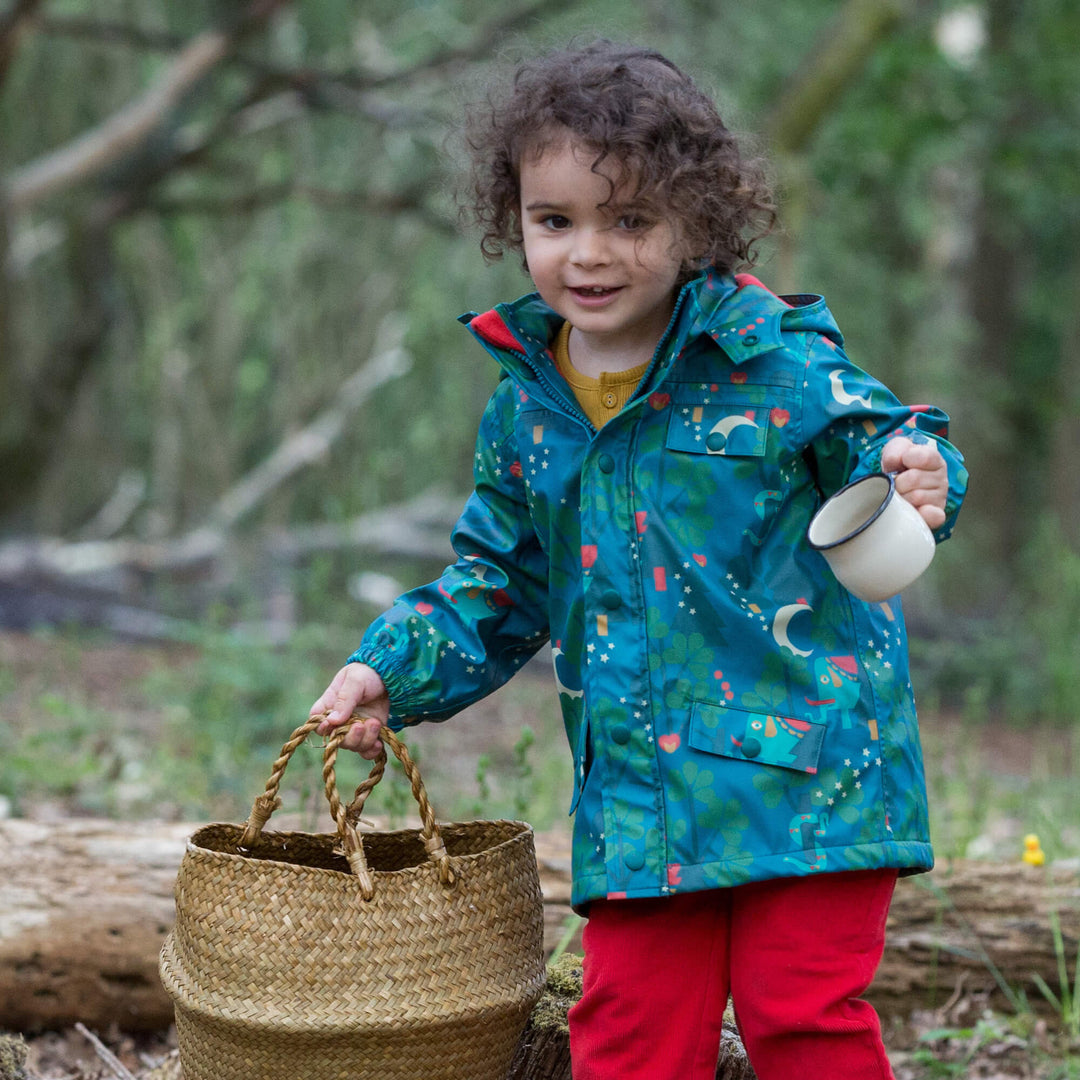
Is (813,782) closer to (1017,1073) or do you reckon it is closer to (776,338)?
(776,338)

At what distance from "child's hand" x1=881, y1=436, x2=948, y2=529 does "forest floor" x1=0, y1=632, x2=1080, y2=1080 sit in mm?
1108

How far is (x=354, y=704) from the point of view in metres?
2.24

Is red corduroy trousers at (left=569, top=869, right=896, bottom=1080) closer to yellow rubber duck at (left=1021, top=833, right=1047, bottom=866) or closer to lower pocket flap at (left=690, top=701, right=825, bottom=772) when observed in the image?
lower pocket flap at (left=690, top=701, right=825, bottom=772)

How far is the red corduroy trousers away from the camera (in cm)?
205

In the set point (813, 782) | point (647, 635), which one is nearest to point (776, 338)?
point (647, 635)

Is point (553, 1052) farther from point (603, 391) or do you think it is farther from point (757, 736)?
point (603, 391)

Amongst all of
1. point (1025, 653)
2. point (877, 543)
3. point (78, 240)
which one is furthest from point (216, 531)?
point (877, 543)

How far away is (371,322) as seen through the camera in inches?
500

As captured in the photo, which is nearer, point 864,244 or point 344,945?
point 344,945

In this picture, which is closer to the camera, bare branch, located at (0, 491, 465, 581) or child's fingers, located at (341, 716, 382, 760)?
child's fingers, located at (341, 716, 382, 760)

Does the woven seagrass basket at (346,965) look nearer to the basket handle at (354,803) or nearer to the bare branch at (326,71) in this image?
the basket handle at (354,803)

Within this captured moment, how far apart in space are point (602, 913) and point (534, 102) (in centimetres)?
122

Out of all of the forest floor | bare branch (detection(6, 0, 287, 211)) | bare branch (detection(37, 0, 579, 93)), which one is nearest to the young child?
the forest floor

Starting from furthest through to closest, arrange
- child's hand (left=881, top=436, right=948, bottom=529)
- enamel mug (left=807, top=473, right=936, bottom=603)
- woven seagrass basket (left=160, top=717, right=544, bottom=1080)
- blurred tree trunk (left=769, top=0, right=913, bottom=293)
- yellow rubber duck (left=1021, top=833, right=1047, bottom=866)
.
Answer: blurred tree trunk (left=769, top=0, right=913, bottom=293)
yellow rubber duck (left=1021, top=833, right=1047, bottom=866)
woven seagrass basket (left=160, top=717, right=544, bottom=1080)
child's hand (left=881, top=436, right=948, bottom=529)
enamel mug (left=807, top=473, right=936, bottom=603)
